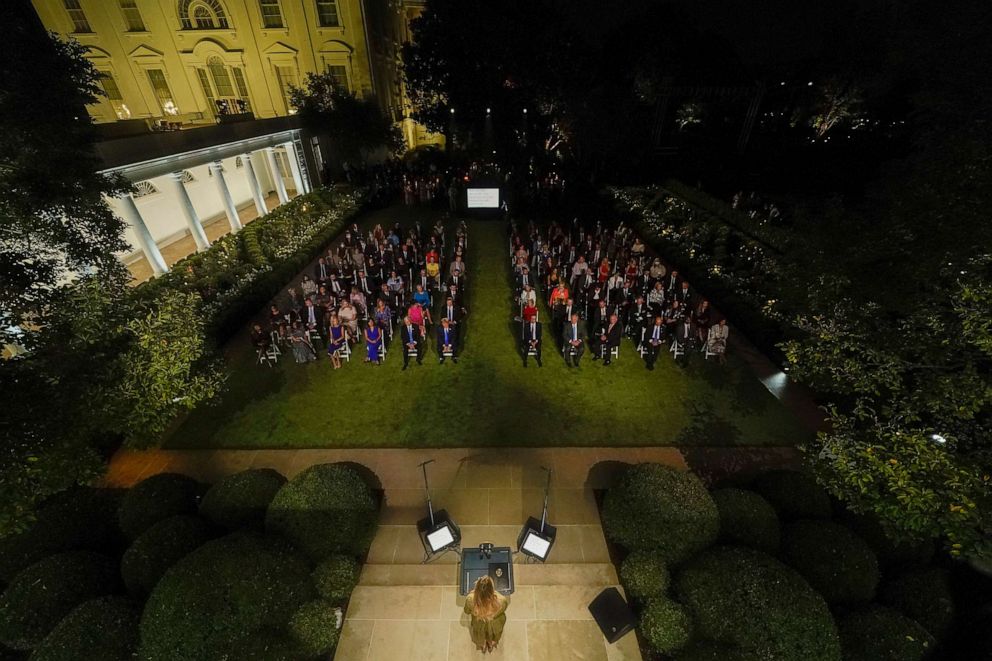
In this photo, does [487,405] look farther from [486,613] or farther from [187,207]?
[187,207]

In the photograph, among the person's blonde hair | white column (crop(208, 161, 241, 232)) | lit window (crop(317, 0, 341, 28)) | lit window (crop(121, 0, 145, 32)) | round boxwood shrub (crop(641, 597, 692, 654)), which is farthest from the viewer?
lit window (crop(317, 0, 341, 28))

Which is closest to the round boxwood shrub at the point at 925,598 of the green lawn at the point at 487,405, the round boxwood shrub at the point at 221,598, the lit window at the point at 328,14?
the green lawn at the point at 487,405

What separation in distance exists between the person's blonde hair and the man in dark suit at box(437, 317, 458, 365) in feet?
21.8

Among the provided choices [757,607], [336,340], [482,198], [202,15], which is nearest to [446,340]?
[336,340]

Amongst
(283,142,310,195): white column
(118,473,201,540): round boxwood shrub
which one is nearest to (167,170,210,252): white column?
(283,142,310,195): white column

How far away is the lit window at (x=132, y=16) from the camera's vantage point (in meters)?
30.2

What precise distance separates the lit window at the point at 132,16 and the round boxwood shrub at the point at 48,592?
136 feet

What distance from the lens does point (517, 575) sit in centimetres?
587

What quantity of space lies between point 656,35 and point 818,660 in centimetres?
5797

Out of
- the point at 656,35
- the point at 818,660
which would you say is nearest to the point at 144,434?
the point at 818,660

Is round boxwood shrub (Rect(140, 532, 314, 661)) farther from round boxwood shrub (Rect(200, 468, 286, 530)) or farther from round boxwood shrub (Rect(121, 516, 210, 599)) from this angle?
round boxwood shrub (Rect(200, 468, 286, 530))

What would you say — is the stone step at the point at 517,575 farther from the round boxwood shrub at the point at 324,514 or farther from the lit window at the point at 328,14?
the lit window at the point at 328,14

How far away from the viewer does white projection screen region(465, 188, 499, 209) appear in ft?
73.4

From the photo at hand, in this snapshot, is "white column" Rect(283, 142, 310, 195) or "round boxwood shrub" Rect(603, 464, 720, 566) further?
"white column" Rect(283, 142, 310, 195)
